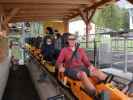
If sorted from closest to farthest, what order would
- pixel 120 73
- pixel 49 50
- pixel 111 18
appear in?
pixel 120 73 < pixel 49 50 < pixel 111 18

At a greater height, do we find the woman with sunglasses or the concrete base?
the woman with sunglasses

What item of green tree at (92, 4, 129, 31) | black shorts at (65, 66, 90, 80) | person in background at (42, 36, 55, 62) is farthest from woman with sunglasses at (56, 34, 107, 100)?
green tree at (92, 4, 129, 31)

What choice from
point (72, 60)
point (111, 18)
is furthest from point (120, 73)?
Result: point (111, 18)

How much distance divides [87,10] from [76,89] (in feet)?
36.4

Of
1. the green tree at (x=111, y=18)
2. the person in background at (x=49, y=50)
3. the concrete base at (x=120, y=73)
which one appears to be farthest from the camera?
the green tree at (x=111, y=18)

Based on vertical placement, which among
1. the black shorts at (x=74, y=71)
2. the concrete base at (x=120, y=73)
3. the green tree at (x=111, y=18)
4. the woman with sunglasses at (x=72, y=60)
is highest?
the green tree at (x=111, y=18)

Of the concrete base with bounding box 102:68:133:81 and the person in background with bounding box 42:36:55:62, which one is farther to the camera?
the person in background with bounding box 42:36:55:62

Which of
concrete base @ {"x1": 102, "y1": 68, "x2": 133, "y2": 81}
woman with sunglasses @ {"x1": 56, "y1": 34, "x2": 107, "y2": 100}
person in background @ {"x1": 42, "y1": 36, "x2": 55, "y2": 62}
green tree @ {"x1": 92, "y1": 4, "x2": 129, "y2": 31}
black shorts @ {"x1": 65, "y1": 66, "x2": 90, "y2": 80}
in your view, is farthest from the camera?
green tree @ {"x1": 92, "y1": 4, "x2": 129, "y2": 31}

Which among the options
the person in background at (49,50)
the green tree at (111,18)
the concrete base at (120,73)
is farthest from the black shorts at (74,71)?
the green tree at (111,18)

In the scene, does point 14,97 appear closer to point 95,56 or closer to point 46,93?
point 46,93

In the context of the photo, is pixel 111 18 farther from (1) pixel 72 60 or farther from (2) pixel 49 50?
(1) pixel 72 60

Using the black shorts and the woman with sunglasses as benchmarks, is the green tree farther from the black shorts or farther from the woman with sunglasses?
the black shorts

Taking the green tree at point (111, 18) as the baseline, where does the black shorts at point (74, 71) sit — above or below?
below

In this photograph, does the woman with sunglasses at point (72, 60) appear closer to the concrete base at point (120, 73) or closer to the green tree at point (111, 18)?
the concrete base at point (120, 73)
